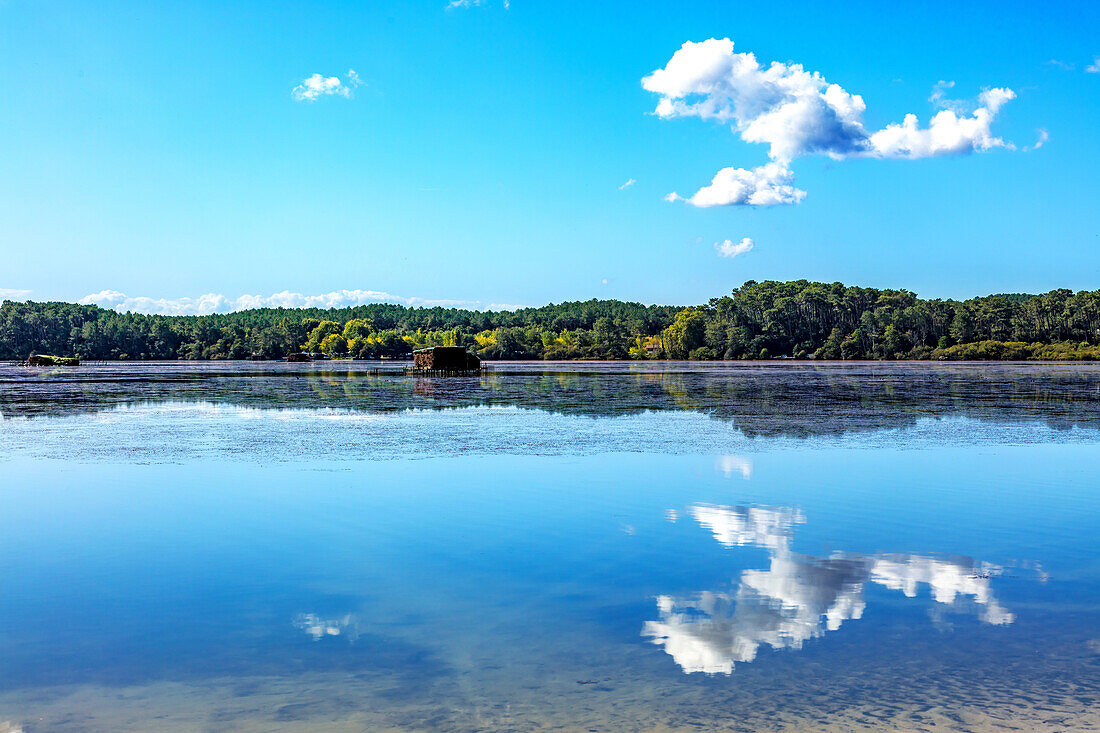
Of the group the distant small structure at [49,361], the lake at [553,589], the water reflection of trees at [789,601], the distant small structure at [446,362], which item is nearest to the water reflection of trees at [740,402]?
the lake at [553,589]

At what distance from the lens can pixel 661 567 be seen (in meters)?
10.7

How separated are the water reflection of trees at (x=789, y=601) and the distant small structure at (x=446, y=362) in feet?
272

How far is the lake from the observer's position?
6688 millimetres

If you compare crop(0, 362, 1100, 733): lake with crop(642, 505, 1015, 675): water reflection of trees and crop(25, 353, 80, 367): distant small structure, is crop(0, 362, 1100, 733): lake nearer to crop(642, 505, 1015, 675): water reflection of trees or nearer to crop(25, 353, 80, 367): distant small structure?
crop(642, 505, 1015, 675): water reflection of trees

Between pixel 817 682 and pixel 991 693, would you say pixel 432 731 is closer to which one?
pixel 817 682

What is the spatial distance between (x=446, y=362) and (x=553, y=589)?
286 ft

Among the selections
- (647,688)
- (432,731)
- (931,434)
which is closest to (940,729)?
(647,688)

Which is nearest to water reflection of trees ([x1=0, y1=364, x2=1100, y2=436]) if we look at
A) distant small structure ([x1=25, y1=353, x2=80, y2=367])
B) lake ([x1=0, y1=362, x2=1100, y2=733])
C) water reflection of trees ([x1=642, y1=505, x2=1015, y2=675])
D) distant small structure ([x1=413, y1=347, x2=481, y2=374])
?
lake ([x1=0, y1=362, x2=1100, y2=733])

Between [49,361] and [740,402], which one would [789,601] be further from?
[49,361]

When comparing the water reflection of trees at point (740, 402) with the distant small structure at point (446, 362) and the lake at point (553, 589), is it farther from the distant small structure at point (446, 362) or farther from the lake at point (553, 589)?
the distant small structure at point (446, 362)

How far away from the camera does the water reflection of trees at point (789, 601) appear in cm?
789

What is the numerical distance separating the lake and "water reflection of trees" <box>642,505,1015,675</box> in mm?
44

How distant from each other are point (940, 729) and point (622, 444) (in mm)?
17861

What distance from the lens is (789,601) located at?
9.19m
